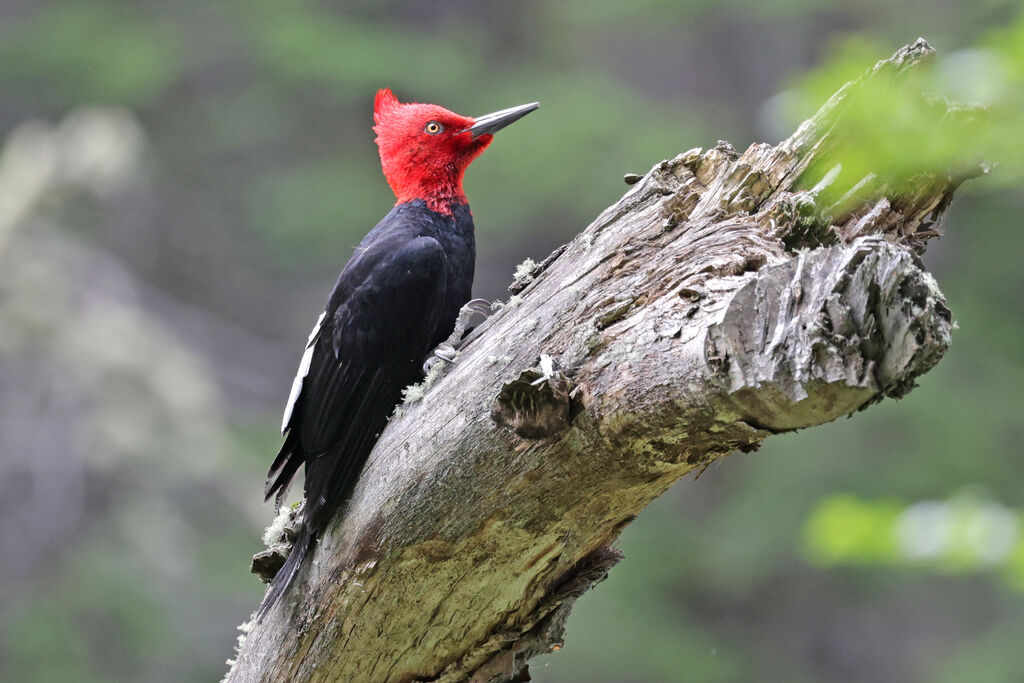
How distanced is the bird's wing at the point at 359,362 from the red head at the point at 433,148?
0.47 meters

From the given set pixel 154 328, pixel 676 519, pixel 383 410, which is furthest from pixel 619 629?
pixel 383 410

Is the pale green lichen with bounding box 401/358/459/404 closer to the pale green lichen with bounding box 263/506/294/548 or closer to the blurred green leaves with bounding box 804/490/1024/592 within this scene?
the pale green lichen with bounding box 263/506/294/548

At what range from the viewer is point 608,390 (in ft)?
6.30

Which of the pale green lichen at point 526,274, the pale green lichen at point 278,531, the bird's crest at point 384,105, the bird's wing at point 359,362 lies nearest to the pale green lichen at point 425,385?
the bird's wing at point 359,362

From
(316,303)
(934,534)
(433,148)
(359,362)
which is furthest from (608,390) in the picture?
(316,303)

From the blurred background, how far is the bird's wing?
3.10 meters

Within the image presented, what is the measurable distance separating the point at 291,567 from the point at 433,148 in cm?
145

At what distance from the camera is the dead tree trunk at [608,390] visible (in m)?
1.65

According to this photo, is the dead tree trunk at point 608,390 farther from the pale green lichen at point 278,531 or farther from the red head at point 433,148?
the red head at point 433,148

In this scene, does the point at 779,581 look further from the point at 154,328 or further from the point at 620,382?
the point at 620,382

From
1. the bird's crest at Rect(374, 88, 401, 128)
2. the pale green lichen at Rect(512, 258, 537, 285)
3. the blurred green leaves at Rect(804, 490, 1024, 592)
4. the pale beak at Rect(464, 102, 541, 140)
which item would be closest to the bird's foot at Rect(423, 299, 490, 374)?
the pale green lichen at Rect(512, 258, 537, 285)

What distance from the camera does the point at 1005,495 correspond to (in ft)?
25.2

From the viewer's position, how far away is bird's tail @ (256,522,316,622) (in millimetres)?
2572

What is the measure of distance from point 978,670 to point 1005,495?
1.35 metres
